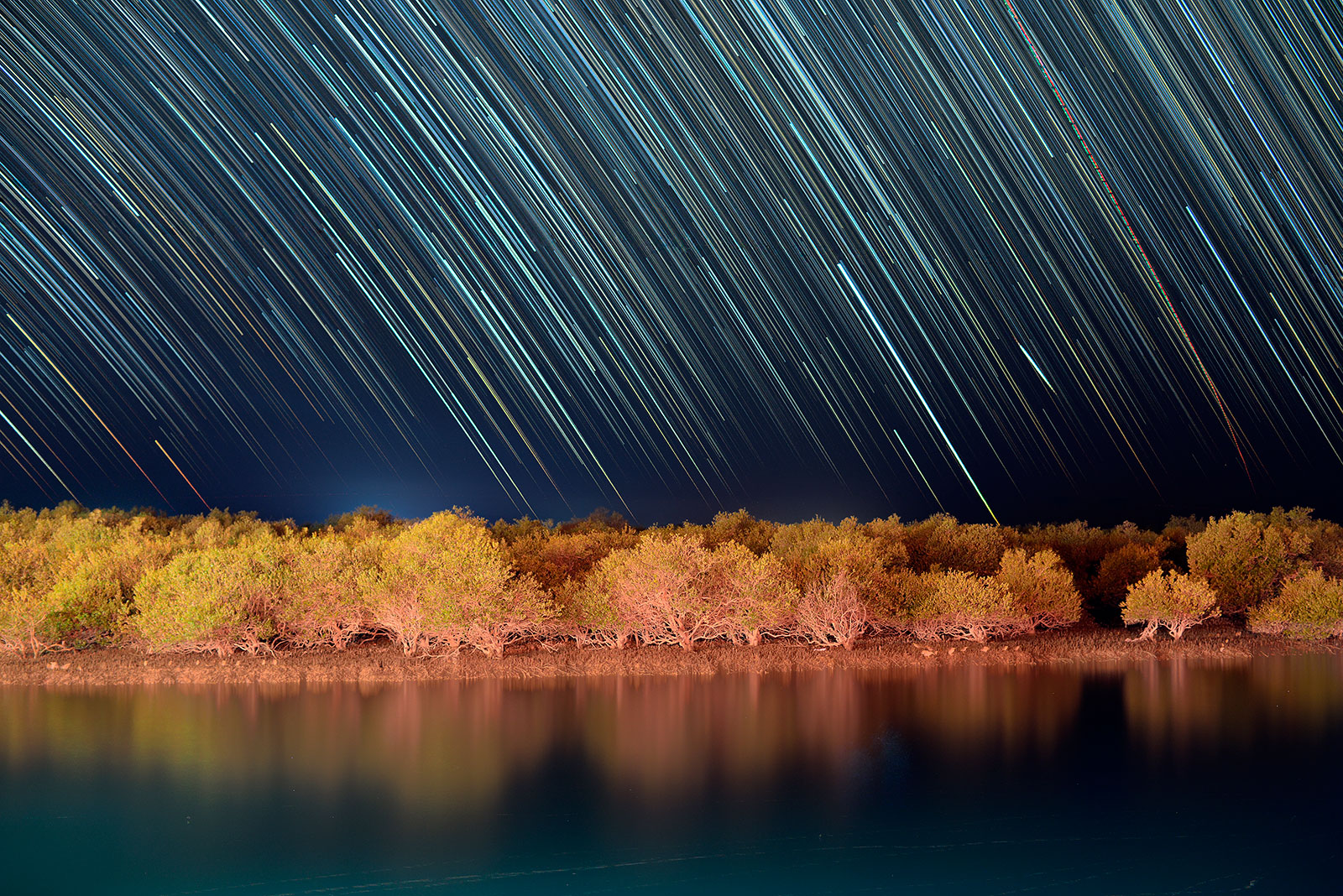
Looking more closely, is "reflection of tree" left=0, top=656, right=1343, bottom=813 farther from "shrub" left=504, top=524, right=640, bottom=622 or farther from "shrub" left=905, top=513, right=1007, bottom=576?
"shrub" left=905, top=513, right=1007, bottom=576

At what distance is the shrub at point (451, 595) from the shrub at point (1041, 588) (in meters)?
18.3

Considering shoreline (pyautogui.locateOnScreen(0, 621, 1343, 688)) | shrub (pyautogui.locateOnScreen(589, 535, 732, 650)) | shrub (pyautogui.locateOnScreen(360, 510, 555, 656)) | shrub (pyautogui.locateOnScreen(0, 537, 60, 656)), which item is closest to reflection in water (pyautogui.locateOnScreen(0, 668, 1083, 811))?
shoreline (pyautogui.locateOnScreen(0, 621, 1343, 688))

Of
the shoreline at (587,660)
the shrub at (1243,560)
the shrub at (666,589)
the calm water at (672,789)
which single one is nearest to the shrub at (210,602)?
the shoreline at (587,660)

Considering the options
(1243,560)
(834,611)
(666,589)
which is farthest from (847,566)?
(1243,560)

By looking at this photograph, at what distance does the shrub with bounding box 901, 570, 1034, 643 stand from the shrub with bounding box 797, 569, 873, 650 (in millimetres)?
1908

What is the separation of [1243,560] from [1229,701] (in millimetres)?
19307

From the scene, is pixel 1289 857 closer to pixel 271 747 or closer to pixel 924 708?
pixel 924 708

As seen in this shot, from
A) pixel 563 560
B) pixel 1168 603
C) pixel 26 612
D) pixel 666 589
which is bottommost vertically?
pixel 1168 603

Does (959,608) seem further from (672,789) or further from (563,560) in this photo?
(672,789)

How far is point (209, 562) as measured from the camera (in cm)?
3134

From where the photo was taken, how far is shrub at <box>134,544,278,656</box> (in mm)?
29797

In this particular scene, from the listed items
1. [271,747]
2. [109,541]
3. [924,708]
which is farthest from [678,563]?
[109,541]

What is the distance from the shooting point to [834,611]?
3325 cm

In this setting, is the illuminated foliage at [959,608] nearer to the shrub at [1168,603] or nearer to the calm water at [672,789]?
the shrub at [1168,603]
